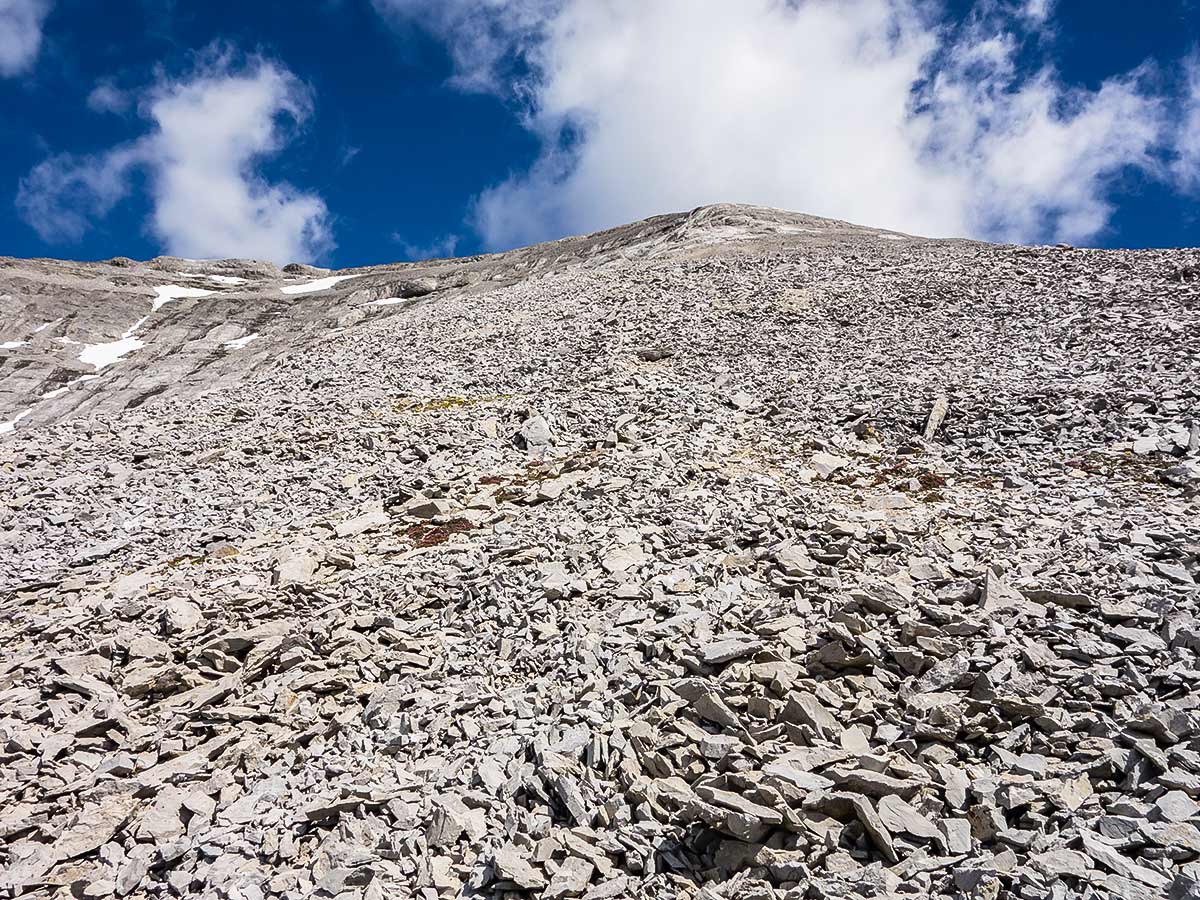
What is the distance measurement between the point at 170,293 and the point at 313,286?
11612mm

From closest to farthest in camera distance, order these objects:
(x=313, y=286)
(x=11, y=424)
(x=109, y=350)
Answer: (x=11, y=424), (x=109, y=350), (x=313, y=286)

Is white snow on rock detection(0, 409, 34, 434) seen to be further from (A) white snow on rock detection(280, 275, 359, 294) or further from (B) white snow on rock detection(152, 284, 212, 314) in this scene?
(A) white snow on rock detection(280, 275, 359, 294)

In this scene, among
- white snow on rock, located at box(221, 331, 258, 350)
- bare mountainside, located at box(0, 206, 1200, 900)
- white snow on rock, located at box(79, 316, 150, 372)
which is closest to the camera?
bare mountainside, located at box(0, 206, 1200, 900)

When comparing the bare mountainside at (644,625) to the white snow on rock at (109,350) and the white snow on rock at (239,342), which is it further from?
the white snow on rock at (109,350)

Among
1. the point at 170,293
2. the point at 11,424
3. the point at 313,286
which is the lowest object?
the point at 11,424

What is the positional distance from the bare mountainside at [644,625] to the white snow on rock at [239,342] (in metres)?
22.9

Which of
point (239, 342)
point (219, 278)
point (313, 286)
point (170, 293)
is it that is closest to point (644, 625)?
point (239, 342)

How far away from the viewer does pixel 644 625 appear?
983cm

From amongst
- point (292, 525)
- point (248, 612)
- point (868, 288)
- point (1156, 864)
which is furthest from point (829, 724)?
point (868, 288)

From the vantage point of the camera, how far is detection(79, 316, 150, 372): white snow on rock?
45156 millimetres

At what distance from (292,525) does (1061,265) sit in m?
28.7

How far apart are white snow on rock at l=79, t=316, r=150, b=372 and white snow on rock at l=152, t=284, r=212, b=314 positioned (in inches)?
221

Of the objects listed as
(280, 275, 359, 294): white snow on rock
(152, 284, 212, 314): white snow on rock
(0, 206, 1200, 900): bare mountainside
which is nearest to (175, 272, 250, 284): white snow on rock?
(152, 284, 212, 314): white snow on rock

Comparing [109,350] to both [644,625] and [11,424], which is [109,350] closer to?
[11,424]
